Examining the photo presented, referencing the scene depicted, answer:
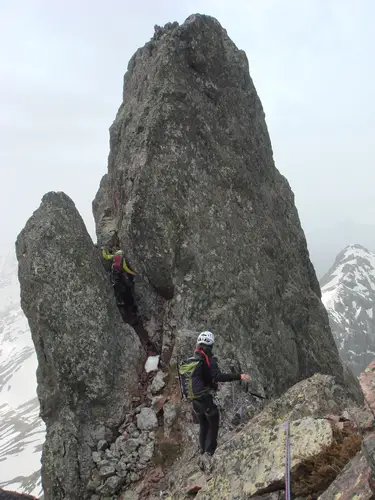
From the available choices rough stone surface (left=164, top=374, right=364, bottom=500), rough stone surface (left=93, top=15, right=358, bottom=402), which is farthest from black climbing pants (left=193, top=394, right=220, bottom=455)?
rough stone surface (left=93, top=15, right=358, bottom=402)

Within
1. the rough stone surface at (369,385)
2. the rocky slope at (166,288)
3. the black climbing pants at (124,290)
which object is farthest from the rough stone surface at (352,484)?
the black climbing pants at (124,290)

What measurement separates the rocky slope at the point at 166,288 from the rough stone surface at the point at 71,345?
0.20ft

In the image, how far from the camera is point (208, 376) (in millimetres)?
13461

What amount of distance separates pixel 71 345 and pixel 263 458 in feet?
37.5

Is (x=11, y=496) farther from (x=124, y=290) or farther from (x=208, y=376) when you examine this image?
(x=208, y=376)

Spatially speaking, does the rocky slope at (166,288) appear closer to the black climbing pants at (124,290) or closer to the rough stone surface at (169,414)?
the rough stone surface at (169,414)

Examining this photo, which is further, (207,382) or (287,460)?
(207,382)

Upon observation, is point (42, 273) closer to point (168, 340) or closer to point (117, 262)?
point (117, 262)

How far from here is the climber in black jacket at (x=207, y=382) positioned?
13.3 m

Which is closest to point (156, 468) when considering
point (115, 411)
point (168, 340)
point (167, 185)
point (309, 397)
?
point (115, 411)

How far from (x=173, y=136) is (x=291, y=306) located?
1269 centimetres

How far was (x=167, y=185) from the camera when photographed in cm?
2148

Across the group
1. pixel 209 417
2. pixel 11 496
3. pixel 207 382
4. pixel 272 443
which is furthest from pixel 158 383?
pixel 272 443

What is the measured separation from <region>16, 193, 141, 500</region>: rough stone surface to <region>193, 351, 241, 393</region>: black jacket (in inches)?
279
